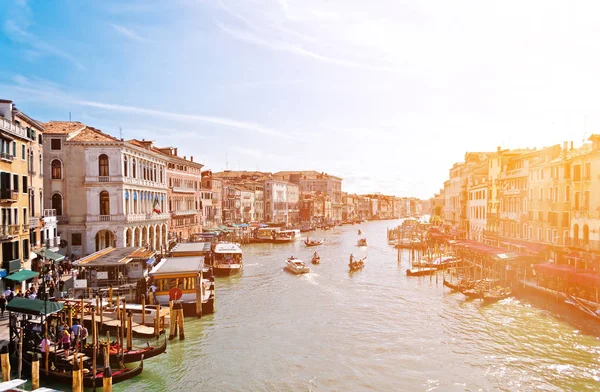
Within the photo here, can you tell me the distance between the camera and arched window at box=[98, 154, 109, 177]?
29.9 metres

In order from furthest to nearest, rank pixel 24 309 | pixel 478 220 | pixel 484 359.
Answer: pixel 478 220 → pixel 484 359 → pixel 24 309

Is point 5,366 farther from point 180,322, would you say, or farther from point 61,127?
point 61,127

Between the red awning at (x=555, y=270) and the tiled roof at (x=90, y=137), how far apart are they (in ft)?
86.8

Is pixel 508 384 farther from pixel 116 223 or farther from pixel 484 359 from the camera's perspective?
pixel 116 223

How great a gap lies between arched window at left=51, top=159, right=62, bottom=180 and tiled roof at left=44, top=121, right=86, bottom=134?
184 cm

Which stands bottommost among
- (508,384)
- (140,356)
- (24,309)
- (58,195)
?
(508,384)

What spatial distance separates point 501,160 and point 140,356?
106 ft

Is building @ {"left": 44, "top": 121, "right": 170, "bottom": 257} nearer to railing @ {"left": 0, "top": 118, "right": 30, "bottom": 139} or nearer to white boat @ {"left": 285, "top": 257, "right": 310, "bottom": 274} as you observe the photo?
railing @ {"left": 0, "top": 118, "right": 30, "bottom": 139}

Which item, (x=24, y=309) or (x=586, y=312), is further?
(x=586, y=312)

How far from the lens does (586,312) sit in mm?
20719

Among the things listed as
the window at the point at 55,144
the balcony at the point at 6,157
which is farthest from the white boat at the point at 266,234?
the balcony at the point at 6,157

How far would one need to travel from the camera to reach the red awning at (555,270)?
2336 cm

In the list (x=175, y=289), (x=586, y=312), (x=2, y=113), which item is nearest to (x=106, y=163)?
(x=2, y=113)

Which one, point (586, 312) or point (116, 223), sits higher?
point (116, 223)
